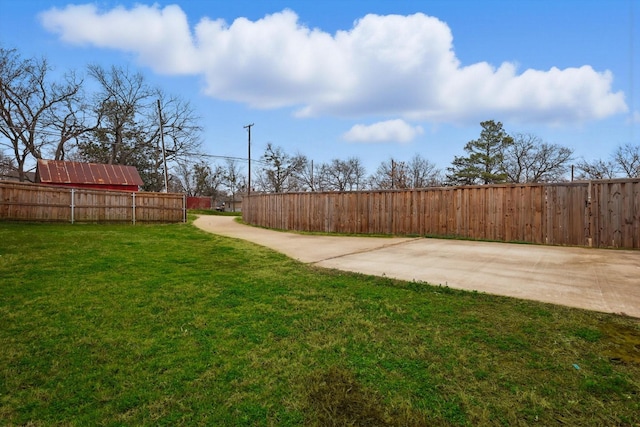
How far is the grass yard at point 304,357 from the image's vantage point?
5.39 ft

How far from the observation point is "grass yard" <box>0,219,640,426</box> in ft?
5.39

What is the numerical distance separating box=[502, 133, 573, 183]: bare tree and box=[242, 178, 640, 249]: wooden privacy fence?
21.6m

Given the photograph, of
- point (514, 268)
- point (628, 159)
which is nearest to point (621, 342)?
point (514, 268)

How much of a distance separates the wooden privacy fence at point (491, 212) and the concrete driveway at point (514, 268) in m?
0.82

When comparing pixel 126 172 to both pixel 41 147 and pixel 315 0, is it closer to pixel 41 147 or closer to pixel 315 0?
pixel 41 147

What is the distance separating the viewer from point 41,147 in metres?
25.0

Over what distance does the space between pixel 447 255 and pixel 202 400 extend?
5.75m

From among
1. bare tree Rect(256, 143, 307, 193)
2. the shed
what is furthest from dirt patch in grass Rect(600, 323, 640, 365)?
bare tree Rect(256, 143, 307, 193)

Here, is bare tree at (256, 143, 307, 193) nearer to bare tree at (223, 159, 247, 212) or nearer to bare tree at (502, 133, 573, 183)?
bare tree at (223, 159, 247, 212)

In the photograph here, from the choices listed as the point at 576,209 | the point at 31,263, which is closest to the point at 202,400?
the point at 31,263

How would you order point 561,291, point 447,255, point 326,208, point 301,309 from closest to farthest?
1. point 301,309
2. point 561,291
3. point 447,255
4. point 326,208

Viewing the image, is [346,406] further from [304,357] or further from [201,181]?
[201,181]

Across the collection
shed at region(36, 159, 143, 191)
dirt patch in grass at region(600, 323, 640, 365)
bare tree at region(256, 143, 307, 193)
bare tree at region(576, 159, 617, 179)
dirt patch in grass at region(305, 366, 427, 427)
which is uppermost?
bare tree at region(256, 143, 307, 193)

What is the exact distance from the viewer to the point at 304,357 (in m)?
2.21
